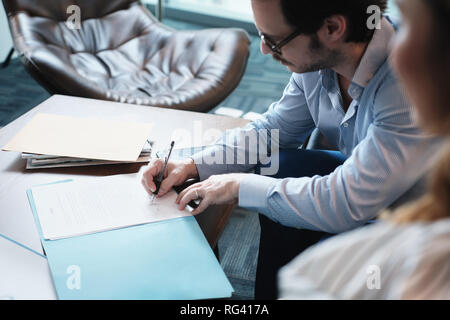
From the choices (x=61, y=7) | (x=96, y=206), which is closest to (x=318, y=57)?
(x=96, y=206)

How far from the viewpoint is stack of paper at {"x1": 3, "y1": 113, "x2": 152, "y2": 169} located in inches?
39.5

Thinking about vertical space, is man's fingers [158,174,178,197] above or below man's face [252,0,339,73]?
below

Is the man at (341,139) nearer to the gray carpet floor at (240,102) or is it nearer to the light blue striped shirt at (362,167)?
the light blue striped shirt at (362,167)

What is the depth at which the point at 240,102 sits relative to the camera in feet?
8.61

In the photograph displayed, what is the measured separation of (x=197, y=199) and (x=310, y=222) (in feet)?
0.74

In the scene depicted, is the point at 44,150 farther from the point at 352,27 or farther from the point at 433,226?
the point at 433,226

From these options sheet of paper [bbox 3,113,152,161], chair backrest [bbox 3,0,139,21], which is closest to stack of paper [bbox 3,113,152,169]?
sheet of paper [bbox 3,113,152,161]

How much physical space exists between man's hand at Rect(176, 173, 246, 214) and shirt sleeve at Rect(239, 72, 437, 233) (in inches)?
0.7

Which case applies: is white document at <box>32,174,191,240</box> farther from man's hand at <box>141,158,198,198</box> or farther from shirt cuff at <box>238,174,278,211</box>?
shirt cuff at <box>238,174,278,211</box>

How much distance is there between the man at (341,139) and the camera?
83cm

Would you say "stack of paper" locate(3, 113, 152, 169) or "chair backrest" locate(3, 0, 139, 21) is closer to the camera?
"stack of paper" locate(3, 113, 152, 169)

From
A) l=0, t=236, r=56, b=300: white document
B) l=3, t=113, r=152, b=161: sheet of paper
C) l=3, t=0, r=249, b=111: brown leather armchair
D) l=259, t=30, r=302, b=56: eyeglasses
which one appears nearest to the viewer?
l=0, t=236, r=56, b=300: white document

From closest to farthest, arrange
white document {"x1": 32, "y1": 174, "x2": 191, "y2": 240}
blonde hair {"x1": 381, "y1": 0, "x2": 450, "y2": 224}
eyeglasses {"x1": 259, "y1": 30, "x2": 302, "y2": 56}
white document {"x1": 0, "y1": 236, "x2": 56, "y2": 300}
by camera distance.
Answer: blonde hair {"x1": 381, "y1": 0, "x2": 450, "y2": 224}, white document {"x1": 0, "y1": 236, "x2": 56, "y2": 300}, white document {"x1": 32, "y1": 174, "x2": 191, "y2": 240}, eyeglasses {"x1": 259, "y1": 30, "x2": 302, "y2": 56}

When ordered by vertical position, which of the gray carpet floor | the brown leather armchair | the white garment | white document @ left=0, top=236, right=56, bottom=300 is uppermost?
the white garment
